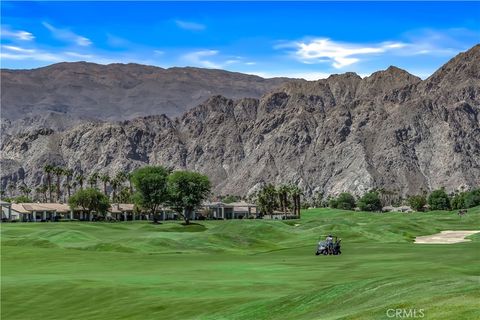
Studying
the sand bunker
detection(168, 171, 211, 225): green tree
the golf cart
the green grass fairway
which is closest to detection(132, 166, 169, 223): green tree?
detection(168, 171, 211, 225): green tree

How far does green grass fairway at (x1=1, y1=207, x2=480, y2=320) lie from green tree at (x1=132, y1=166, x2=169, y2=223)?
93.9 meters

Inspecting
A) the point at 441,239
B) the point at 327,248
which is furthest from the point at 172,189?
the point at 327,248

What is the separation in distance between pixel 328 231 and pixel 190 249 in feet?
121

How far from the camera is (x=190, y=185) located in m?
171

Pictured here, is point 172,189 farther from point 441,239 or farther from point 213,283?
point 213,283

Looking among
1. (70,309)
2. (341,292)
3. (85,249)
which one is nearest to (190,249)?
(85,249)

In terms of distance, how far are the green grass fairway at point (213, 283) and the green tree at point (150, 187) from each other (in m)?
93.9

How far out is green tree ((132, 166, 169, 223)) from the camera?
178m

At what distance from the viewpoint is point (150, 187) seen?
585 ft

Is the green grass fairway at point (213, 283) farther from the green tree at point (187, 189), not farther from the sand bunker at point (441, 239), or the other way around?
the green tree at point (187, 189)

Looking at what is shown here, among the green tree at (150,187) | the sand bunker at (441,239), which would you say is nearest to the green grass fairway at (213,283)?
the sand bunker at (441,239)

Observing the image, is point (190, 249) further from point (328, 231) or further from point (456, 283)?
point (456, 283)

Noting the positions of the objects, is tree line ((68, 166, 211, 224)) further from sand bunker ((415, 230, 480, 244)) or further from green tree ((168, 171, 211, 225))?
sand bunker ((415, 230, 480, 244))

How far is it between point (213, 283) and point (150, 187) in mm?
137225
